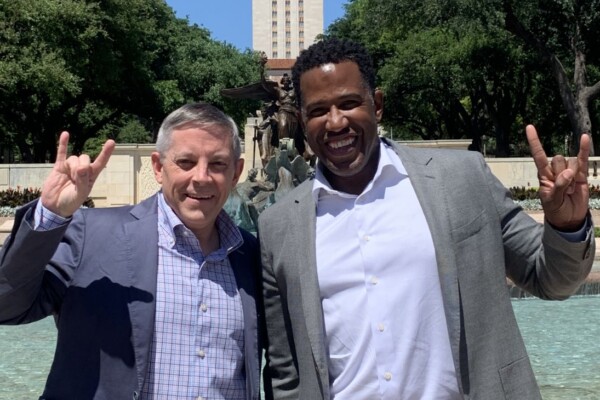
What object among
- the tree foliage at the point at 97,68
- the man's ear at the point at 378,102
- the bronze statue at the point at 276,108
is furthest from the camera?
the tree foliage at the point at 97,68

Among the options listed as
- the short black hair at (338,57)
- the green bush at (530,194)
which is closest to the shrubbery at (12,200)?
the green bush at (530,194)

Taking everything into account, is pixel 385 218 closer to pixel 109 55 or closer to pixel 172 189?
pixel 172 189

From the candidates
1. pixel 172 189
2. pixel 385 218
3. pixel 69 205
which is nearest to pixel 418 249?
pixel 385 218

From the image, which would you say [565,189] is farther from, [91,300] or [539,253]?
[91,300]

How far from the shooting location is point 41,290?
8.21ft

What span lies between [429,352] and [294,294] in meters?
0.44

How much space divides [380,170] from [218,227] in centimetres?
58

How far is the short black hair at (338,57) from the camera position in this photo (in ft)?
8.64

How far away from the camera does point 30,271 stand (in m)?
2.37

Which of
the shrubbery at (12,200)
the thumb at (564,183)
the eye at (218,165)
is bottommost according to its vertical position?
the thumb at (564,183)

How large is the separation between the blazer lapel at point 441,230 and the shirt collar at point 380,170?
36 mm

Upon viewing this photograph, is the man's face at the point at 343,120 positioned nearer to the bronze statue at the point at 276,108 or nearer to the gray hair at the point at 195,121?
the gray hair at the point at 195,121

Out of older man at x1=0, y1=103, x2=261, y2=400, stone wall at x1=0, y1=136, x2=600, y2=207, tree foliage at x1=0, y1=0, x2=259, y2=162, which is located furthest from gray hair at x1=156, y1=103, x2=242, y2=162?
tree foliage at x1=0, y1=0, x2=259, y2=162

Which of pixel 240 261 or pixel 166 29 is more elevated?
pixel 166 29
